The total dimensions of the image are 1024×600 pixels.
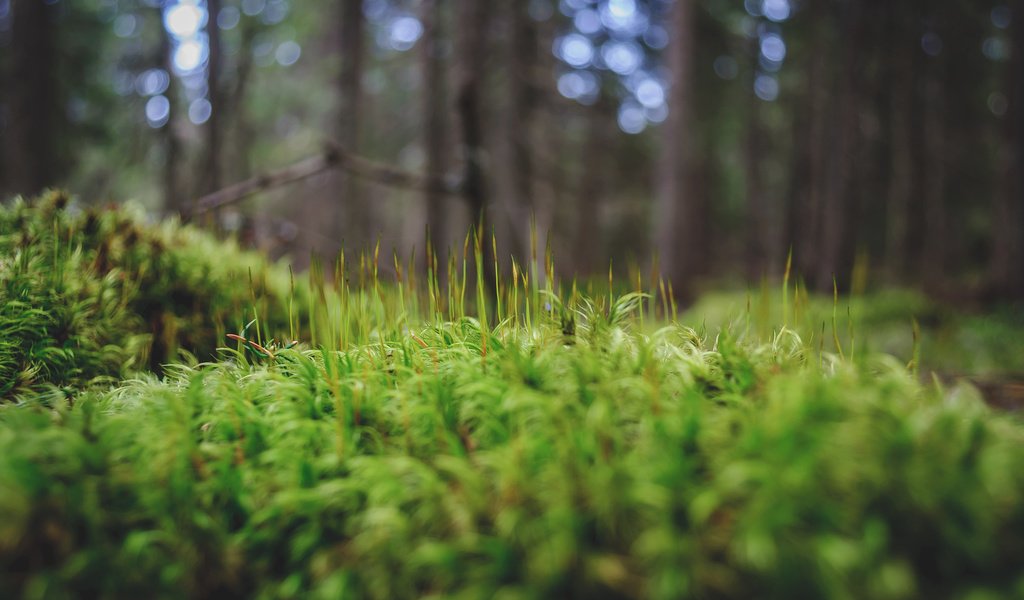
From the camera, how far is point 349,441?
4.63 feet

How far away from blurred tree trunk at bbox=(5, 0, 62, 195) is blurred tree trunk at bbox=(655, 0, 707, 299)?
7.98 metres

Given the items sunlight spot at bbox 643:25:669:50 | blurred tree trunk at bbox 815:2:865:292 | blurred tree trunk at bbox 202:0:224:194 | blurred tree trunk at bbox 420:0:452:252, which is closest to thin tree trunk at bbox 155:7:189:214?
blurred tree trunk at bbox 202:0:224:194

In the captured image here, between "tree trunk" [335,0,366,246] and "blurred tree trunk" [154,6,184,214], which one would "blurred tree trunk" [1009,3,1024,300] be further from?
"blurred tree trunk" [154,6,184,214]

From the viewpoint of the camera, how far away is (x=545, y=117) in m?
14.3

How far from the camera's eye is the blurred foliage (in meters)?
1.99

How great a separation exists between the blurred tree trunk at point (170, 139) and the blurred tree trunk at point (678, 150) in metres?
7.51

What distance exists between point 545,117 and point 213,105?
8.54 metres

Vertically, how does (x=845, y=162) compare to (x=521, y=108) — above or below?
below

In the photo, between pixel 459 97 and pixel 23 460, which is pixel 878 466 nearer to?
pixel 23 460

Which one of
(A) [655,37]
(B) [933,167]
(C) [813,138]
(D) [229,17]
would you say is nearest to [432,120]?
(D) [229,17]

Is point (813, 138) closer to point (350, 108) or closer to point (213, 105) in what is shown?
point (350, 108)

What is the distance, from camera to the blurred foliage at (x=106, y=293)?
6.53 ft

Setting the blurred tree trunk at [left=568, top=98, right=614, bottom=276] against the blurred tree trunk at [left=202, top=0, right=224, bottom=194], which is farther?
the blurred tree trunk at [left=568, top=98, right=614, bottom=276]

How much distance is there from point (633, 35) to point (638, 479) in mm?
13787
